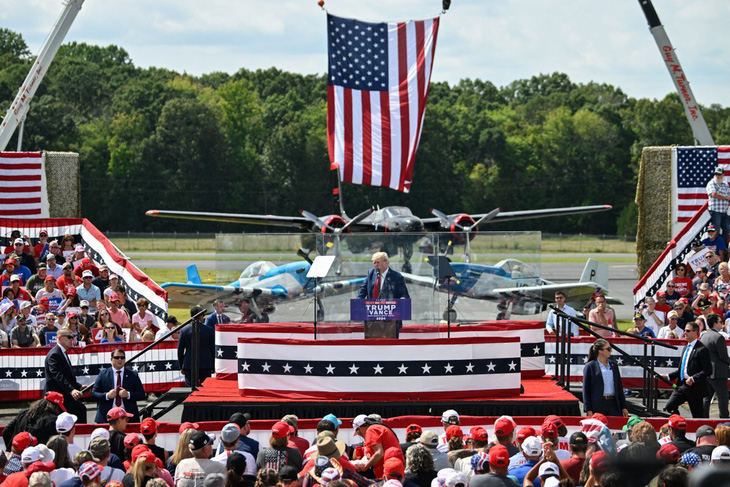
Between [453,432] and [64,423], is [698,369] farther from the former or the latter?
[64,423]

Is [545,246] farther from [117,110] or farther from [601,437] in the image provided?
[601,437]

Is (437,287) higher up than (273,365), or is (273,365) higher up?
(437,287)

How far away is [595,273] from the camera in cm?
3164

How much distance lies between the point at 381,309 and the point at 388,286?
310 millimetres

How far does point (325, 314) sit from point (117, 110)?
7678 cm

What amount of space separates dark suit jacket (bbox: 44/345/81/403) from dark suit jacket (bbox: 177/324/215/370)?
2.13 meters

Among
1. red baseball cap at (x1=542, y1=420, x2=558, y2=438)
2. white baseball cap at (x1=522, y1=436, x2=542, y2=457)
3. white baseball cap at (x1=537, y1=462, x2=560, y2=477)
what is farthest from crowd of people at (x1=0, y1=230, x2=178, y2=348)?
white baseball cap at (x1=537, y1=462, x2=560, y2=477)

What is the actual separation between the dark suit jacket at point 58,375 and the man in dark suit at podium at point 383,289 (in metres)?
3.68

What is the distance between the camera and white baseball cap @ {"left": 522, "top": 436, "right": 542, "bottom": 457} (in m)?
7.77

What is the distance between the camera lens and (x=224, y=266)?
1364 centimetres

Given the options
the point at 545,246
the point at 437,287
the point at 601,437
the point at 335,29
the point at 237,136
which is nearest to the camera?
the point at 601,437

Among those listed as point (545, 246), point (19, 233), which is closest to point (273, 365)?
point (19, 233)

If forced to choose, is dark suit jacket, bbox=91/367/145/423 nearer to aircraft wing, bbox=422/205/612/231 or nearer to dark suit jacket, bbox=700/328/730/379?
dark suit jacket, bbox=700/328/730/379

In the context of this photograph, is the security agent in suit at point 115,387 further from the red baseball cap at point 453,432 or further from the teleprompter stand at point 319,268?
the red baseball cap at point 453,432
